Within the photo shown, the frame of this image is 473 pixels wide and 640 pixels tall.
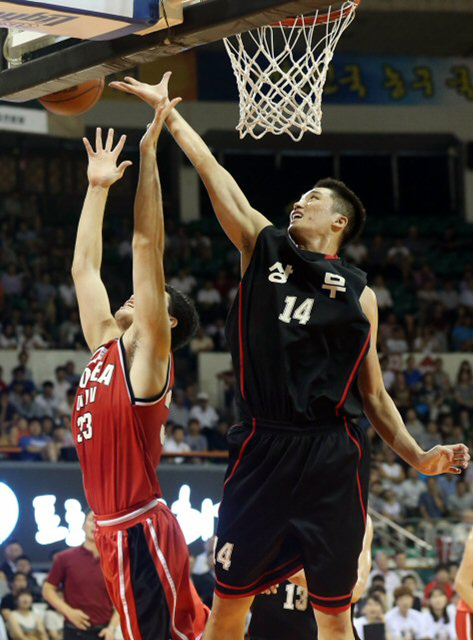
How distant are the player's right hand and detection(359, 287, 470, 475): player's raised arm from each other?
16.6 ft

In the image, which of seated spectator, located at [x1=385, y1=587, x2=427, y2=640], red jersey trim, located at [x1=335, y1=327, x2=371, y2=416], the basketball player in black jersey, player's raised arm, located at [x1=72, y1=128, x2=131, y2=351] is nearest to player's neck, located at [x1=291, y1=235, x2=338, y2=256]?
the basketball player in black jersey

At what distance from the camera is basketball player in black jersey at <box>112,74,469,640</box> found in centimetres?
378

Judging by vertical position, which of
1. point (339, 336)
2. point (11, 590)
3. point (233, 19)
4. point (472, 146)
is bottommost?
point (11, 590)

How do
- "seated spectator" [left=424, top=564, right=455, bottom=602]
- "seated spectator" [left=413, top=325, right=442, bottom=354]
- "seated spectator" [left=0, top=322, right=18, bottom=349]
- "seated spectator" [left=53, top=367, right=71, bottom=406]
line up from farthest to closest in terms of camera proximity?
"seated spectator" [left=413, top=325, right=442, bottom=354], "seated spectator" [left=0, top=322, right=18, bottom=349], "seated spectator" [left=53, top=367, right=71, bottom=406], "seated spectator" [left=424, top=564, right=455, bottom=602]

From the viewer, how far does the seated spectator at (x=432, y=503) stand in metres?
14.1

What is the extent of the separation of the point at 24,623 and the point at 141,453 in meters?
6.15

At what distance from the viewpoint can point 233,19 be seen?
13.0 feet

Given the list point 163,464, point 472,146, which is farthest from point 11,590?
point 472,146

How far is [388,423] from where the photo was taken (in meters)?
4.18

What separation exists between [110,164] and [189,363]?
1300cm

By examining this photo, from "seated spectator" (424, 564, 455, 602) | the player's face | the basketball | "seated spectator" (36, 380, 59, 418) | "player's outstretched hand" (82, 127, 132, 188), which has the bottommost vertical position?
"seated spectator" (424, 564, 455, 602)

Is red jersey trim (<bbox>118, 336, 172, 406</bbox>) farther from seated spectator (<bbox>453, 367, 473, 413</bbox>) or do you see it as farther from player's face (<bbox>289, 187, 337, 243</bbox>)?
seated spectator (<bbox>453, 367, 473, 413</bbox>)

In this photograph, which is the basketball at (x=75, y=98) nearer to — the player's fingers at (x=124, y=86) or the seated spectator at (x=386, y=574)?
the player's fingers at (x=124, y=86)

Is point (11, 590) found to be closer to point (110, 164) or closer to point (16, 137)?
point (110, 164)
